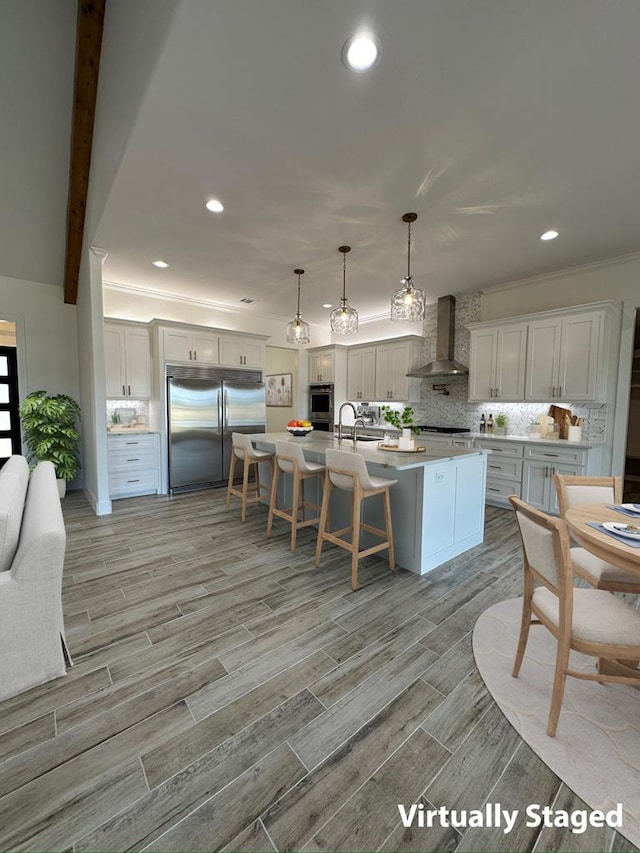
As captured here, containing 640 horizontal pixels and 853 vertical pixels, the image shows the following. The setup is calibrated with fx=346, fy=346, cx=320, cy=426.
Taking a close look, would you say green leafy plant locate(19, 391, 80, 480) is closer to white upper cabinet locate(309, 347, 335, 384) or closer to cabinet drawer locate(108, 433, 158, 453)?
cabinet drawer locate(108, 433, 158, 453)

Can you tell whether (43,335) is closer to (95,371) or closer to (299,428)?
(95,371)

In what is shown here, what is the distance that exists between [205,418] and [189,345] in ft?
3.72

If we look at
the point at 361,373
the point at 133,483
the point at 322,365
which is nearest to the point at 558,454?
the point at 361,373

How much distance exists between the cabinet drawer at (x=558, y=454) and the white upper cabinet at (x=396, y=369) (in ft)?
7.44

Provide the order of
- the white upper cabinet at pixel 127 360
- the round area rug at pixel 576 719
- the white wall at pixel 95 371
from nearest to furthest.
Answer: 1. the round area rug at pixel 576 719
2. the white wall at pixel 95 371
3. the white upper cabinet at pixel 127 360

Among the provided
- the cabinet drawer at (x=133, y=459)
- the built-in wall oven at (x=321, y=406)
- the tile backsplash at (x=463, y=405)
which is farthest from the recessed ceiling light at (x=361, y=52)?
the built-in wall oven at (x=321, y=406)

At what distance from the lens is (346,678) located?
173 centimetres

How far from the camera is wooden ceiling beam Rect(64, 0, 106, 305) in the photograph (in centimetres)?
231

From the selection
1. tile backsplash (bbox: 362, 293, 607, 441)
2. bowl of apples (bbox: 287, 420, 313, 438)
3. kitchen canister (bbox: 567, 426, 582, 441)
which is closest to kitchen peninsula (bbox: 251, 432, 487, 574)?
bowl of apples (bbox: 287, 420, 313, 438)

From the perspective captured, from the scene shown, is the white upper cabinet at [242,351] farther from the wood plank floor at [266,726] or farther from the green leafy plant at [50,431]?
the wood plank floor at [266,726]

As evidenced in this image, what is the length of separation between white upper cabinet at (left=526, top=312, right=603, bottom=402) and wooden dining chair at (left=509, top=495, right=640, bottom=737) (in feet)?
10.7

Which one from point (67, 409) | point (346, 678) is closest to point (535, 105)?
point (346, 678)

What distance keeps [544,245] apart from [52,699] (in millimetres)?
5246

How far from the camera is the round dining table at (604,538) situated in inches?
53.5
